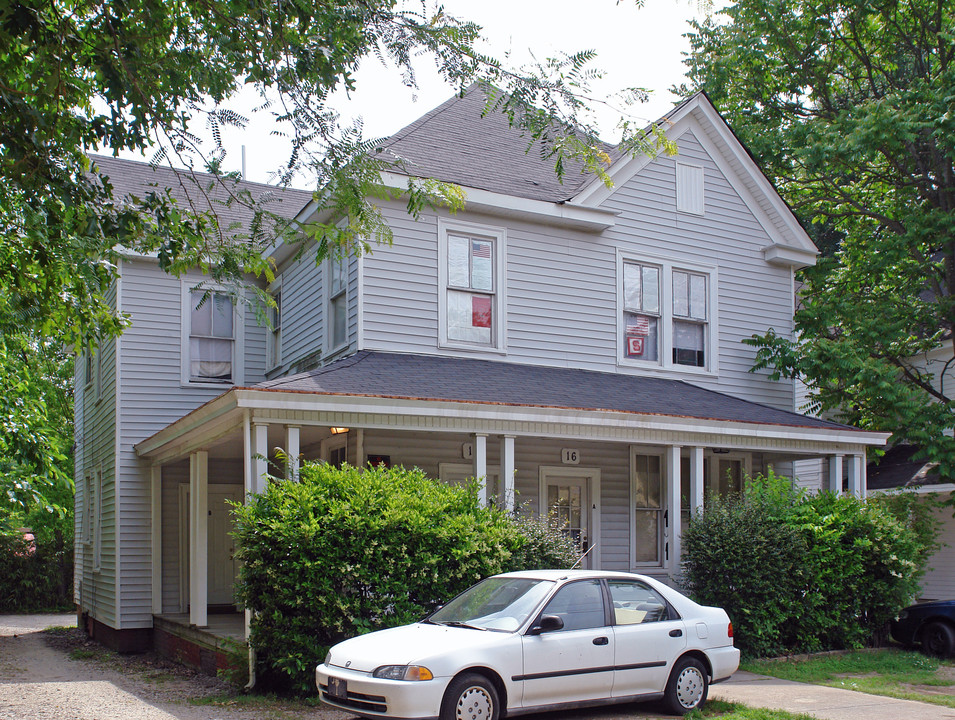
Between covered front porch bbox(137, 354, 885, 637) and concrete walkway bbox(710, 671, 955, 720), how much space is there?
117 inches

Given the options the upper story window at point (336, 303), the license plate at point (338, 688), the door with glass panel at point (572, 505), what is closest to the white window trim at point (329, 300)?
the upper story window at point (336, 303)

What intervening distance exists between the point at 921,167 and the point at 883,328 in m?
4.24

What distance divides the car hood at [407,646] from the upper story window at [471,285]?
6.61 meters

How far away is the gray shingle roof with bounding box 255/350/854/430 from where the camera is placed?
38.2 ft

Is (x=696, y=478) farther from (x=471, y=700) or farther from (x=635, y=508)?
(x=471, y=700)

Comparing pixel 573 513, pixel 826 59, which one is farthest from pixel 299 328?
pixel 826 59

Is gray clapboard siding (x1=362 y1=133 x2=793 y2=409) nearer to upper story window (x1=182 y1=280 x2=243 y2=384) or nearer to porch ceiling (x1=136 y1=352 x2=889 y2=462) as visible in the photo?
porch ceiling (x1=136 y1=352 x2=889 y2=462)

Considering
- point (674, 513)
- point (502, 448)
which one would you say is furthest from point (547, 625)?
point (674, 513)

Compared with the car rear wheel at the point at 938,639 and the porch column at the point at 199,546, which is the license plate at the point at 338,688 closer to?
the porch column at the point at 199,546

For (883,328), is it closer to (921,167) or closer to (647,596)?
(921,167)

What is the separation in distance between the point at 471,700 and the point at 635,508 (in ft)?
28.1

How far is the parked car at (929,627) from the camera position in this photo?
12.9 metres

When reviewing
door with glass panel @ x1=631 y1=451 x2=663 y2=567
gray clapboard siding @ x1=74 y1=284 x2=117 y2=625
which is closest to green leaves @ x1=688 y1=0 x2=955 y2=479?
door with glass panel @ x1=631 y1=451 x2=663 y2=567

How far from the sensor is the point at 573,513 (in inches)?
602
